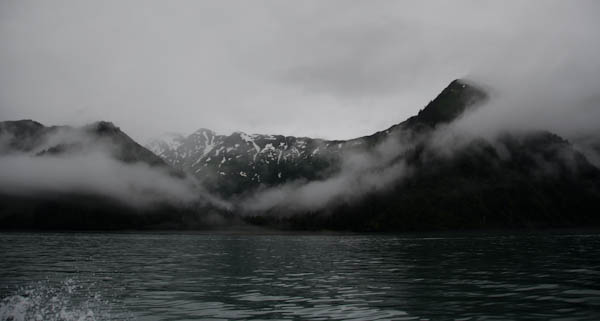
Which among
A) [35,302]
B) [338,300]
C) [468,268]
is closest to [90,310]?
[35,302]

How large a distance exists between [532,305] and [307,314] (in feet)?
49.1

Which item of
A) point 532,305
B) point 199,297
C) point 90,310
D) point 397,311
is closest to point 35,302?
point 90,310

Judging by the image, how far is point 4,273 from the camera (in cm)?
5066

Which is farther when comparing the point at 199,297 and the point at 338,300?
the point at 199,297

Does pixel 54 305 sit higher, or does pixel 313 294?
pixel 54 305

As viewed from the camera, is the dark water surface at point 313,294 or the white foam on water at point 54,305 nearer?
the white foam on water at point 54,305

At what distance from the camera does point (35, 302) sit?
31.7m

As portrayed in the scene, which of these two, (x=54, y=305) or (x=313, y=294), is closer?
(x=54, y=305)

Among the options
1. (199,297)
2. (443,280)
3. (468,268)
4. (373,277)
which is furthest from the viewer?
(468,268)

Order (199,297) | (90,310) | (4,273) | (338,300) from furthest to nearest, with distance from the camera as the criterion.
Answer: (4,273), (199,297), (338,300), (90,310)

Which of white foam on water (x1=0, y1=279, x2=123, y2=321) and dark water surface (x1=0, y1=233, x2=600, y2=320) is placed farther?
dark water surface (x1=0, y1=233, x2=600, y2=320)

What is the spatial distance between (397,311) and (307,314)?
19.2 ft

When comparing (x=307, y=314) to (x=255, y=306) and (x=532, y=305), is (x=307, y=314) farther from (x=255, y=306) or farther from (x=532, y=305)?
(x=532, y=305)

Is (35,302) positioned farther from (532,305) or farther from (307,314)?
(532,305)
